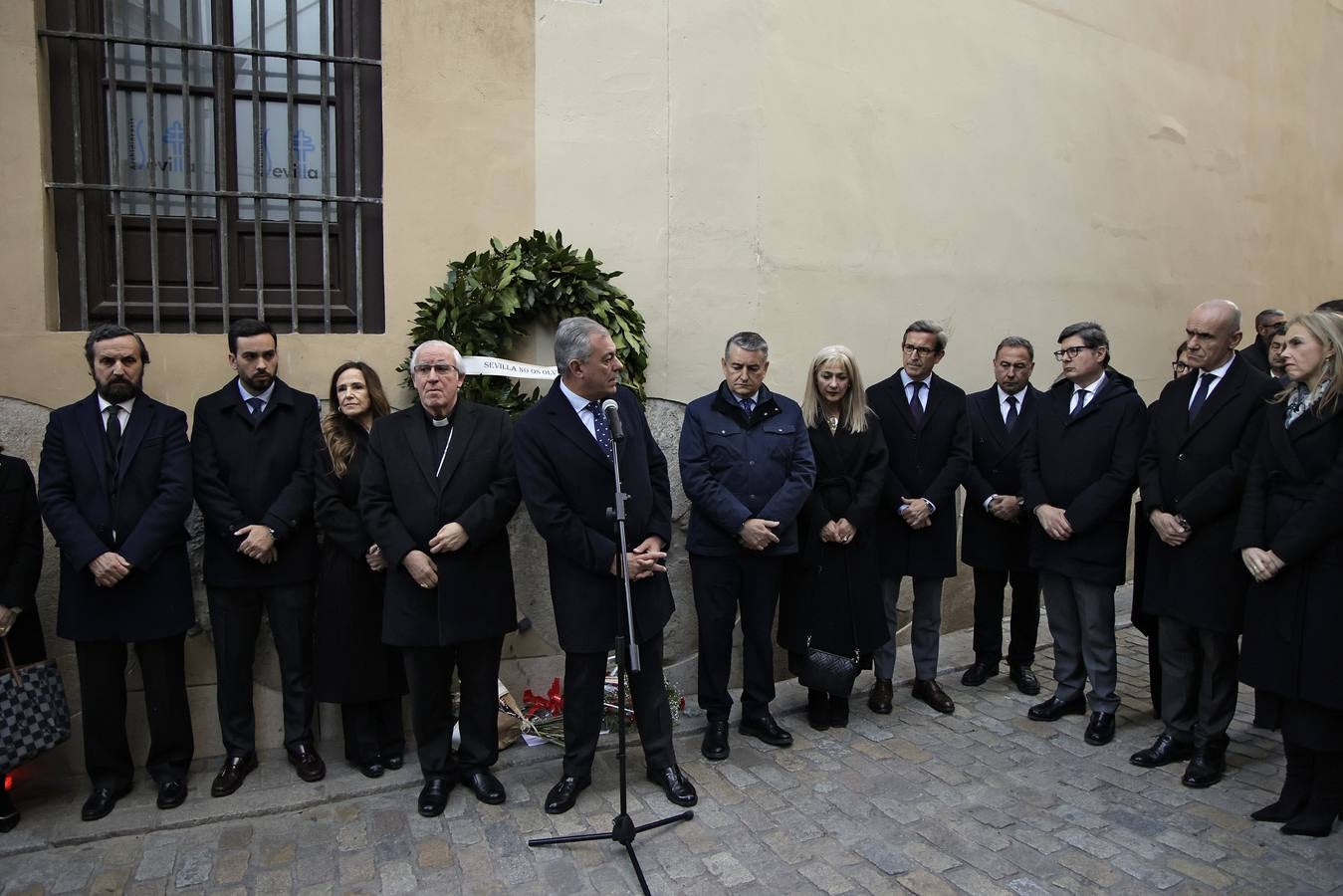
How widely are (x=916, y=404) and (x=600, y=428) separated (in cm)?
210

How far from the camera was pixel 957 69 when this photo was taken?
6645 millimetres

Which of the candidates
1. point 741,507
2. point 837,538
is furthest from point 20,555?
point 837,538

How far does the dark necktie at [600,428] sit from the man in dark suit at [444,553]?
431 mm

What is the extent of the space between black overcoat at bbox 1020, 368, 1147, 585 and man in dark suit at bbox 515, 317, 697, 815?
2148 mm

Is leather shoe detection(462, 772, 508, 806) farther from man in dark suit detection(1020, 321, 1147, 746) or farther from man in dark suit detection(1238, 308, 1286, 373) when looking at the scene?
man in dark suit detection(1238, 308, 1286, 373)

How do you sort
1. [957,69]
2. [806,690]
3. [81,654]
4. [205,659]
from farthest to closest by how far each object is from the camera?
[957,69] → [806,690] → [205,659] → [81,654]

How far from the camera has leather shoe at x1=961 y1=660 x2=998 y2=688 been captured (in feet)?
19.4

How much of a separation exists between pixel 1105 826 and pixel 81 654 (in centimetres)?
442

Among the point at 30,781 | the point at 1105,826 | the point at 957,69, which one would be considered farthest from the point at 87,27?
the point at 1105,826

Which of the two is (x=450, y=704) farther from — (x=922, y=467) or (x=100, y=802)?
(x=922, y=467)

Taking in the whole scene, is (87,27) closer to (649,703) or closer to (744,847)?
(649,703)

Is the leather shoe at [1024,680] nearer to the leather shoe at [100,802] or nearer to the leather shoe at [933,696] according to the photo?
the leather shoe at [933,696]

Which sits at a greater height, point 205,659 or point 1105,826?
point 205,659

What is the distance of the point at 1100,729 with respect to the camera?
5.02 metres
